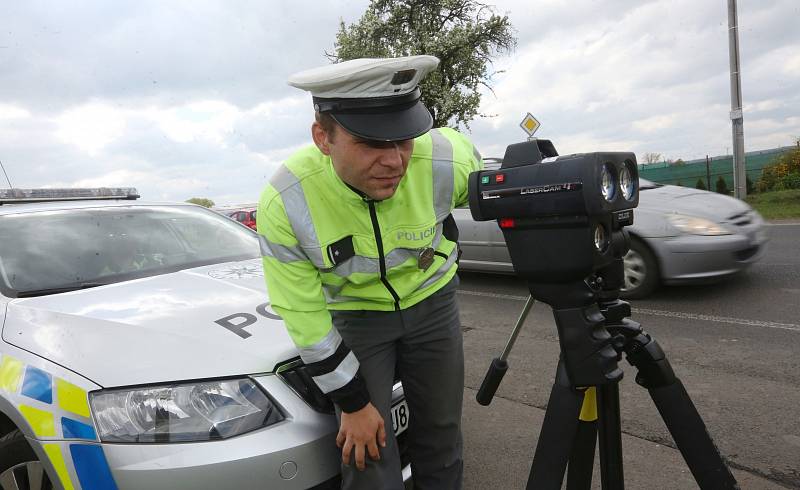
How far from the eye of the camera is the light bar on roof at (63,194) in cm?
297

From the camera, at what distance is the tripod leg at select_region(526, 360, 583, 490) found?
3.84 feet

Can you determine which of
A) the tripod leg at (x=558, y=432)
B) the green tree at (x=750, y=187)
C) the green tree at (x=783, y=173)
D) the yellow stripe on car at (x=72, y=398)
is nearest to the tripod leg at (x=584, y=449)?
the tripod leg at (x=558, y=432)

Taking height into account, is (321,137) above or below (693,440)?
above

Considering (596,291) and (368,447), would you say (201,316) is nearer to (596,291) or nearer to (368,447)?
(368,447)

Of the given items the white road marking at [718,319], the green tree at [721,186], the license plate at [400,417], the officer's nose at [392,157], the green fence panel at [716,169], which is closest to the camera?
the officer's nose at [392,157]

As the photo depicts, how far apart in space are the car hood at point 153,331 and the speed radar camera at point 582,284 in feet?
3.04

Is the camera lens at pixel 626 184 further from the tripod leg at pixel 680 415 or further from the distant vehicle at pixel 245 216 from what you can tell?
the distant vehicle at pixel 245 216

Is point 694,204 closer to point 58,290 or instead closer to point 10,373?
point 58,290

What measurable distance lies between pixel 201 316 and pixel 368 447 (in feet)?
2.61

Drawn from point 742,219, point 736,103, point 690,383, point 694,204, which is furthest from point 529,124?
point 690,383

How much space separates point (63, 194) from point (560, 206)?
309cm

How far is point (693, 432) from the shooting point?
1.19 meters

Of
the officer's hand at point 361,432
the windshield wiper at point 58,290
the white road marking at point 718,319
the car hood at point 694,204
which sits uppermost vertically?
the windshield wiper at point 58,290

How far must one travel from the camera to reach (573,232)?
107 cm
